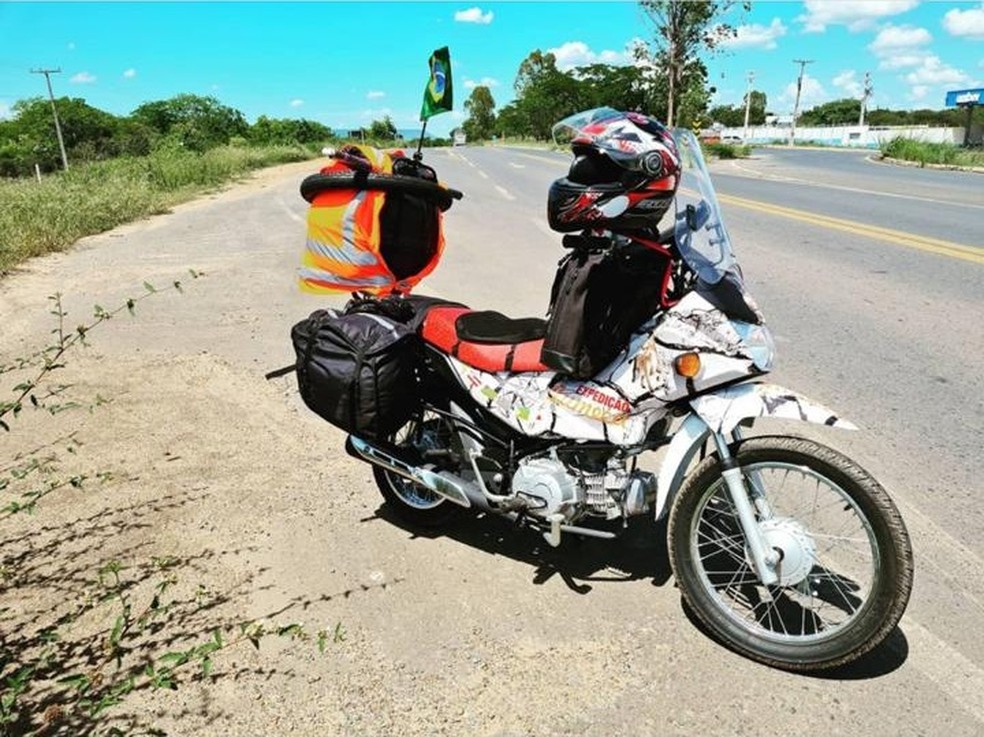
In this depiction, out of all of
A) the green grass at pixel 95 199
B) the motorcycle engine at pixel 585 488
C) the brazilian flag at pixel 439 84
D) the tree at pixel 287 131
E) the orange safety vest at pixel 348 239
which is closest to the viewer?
the motorcycle engine at pixel 585 488

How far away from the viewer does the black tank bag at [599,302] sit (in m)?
2.72

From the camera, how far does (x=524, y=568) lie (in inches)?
131

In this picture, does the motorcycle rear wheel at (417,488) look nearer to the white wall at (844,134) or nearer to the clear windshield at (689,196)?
the clear windshield at (689,196)

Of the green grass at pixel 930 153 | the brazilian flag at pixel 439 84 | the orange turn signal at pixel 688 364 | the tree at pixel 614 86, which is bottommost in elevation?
the green grass at pixel 930 153

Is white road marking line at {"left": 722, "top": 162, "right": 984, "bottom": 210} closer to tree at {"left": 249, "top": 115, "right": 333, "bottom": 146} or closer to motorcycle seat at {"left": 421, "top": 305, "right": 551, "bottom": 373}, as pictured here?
motorcycle seat at {"left": 421, "top": 305, "right": 551, "bottom": 373}

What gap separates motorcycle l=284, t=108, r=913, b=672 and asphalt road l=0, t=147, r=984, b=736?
0.25m

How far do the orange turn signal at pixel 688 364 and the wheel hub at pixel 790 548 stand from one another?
2.03 ft

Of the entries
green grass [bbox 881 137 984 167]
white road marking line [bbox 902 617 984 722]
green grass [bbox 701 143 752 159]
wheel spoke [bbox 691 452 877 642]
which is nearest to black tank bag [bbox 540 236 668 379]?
wheel spoke [bbox 691 452 877 642]

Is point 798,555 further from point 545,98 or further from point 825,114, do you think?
point 825,114

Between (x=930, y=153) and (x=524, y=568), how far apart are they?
3528 centimetres

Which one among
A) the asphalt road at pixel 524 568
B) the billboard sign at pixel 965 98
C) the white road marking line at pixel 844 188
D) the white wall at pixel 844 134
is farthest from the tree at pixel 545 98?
the asphalt road at pixel 524 568

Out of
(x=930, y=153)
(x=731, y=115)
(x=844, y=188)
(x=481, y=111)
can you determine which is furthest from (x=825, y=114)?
(x=844, y=188)

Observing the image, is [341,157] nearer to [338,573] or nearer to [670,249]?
[670,249]

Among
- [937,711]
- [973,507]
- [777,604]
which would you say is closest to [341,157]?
[777,604]
